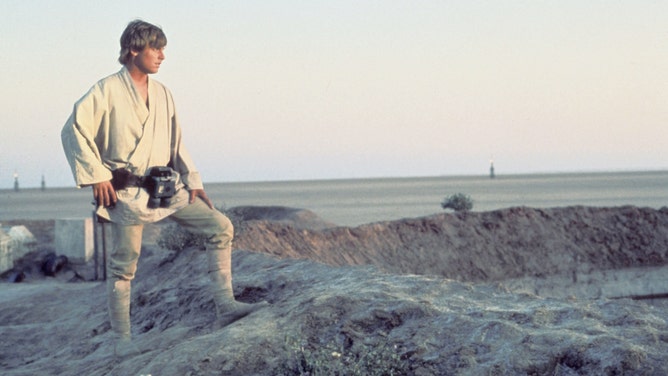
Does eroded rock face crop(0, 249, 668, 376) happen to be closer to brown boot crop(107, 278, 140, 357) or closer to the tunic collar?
brown boot crop(107, 278, 140, 357)

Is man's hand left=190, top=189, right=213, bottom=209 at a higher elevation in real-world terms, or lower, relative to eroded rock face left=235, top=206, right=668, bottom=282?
higher

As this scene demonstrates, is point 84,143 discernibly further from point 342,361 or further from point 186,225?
point 342,361

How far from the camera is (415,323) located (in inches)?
229

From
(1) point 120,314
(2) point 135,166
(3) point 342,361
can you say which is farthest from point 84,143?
(3) point 342,361

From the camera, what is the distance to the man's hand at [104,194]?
585 centimetres

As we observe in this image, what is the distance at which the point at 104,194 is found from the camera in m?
5.88

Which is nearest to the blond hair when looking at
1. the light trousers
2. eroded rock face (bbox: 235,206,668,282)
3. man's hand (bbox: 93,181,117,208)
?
man's hand (bbox: 93,181,117,208)

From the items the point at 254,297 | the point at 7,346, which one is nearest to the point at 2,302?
the point at 7,346

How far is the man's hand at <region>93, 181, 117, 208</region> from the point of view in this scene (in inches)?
230

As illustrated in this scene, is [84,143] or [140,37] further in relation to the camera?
[140,37]

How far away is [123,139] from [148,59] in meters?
0.68

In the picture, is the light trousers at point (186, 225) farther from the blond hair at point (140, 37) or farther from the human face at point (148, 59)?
the blond hair at point (140, 37)

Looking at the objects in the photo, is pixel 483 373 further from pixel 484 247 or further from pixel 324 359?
pixel 484 247

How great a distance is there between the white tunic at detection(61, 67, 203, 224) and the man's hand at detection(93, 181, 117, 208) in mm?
49
